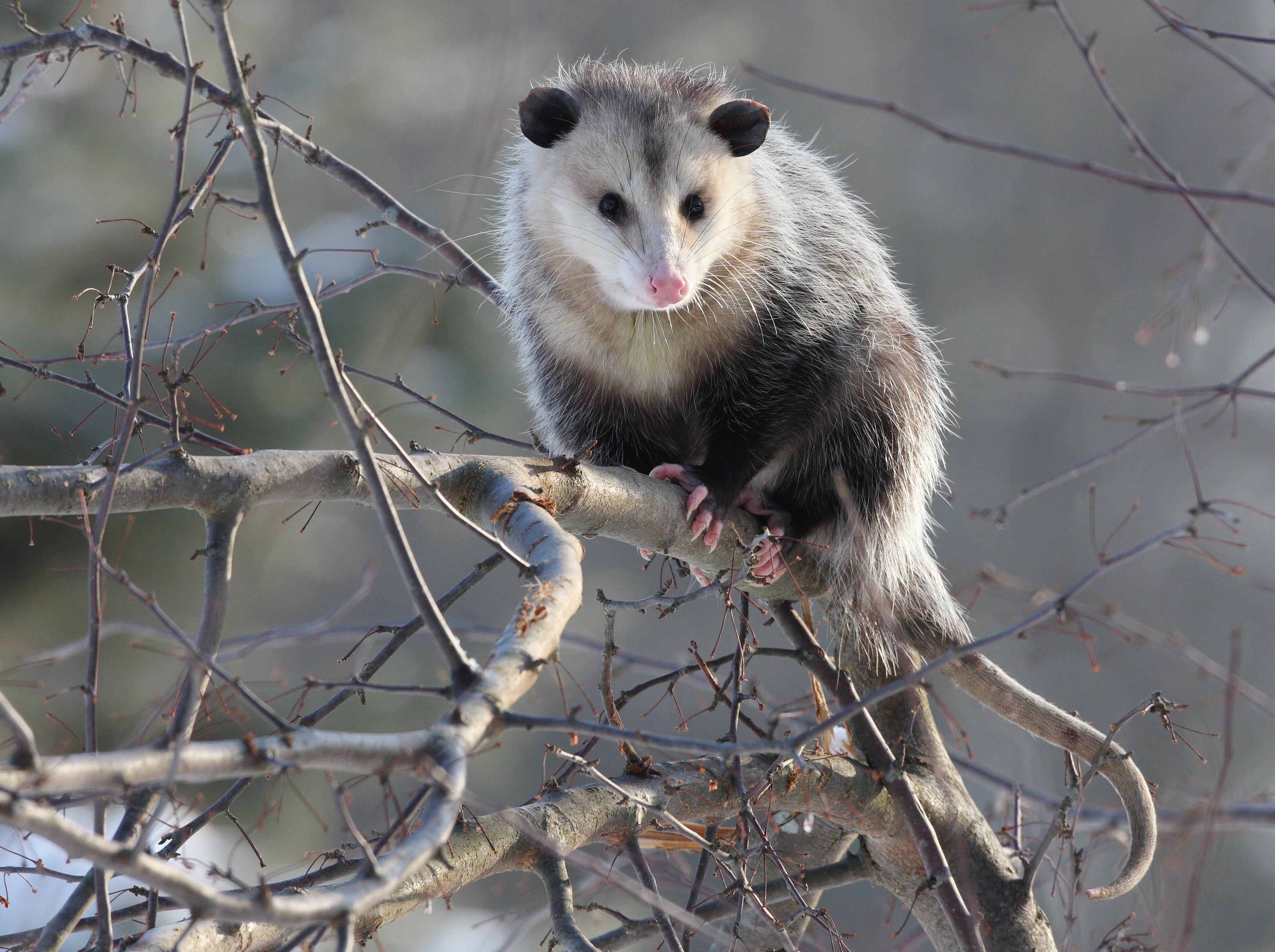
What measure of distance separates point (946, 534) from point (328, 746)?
7.15 metres

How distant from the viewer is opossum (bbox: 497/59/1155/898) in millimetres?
Result: 1888

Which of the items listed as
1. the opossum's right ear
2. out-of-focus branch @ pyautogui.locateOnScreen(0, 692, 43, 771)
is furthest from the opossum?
out-of-focus branch @ pyautogui.locateOnScreen(0, 692, 43, 771)

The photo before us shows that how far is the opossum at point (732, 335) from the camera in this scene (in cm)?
189

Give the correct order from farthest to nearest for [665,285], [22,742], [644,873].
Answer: [665,285] < [644,873] < [22,742]

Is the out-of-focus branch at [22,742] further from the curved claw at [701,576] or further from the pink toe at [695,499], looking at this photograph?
the curved claw at [701,576]

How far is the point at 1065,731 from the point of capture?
1.70 metres

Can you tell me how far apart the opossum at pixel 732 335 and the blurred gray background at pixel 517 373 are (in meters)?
0.17

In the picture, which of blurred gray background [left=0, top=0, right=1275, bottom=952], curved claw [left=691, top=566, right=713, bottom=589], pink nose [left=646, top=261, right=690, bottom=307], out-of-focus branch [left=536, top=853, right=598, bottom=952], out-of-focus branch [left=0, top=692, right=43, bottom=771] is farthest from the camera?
blurred gray background [left=0, top=0, right=1275, bottom=952]

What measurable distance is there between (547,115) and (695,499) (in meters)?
0.78

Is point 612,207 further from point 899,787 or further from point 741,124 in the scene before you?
point 899,787

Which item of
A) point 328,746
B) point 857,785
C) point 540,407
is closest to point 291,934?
point 328,746

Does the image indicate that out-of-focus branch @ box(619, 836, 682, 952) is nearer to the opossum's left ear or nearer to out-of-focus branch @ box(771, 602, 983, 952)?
out-of-focus branch @ box(771, 602, 983, 952)

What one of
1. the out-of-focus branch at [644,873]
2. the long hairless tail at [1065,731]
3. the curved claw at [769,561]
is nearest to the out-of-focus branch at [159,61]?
the curved claw at [769,561]

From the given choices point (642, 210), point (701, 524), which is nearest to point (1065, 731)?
point (701, 524)
